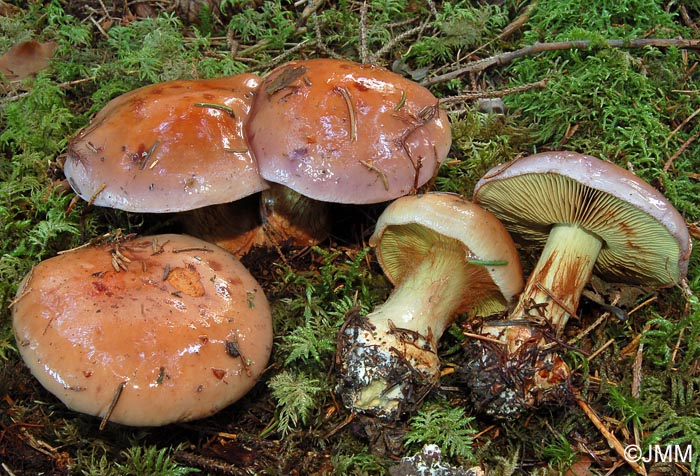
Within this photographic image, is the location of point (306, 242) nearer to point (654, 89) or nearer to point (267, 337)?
point (267, 337)

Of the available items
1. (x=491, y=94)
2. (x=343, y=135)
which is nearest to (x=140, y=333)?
(x=343, y=135)

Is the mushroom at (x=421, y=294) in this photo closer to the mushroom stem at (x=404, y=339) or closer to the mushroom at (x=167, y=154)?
the mushroom stem at (x=404, y=339)

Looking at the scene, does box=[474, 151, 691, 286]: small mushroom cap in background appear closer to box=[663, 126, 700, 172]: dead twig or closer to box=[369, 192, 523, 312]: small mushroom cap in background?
box=[369, 192, 523, 312]: small mushroom cap in background

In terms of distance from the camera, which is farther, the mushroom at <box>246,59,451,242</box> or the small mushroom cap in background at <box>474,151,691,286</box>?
the mushroom at <box>246,59,451,242</box>

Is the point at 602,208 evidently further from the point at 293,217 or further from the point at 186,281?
the point at 186,281

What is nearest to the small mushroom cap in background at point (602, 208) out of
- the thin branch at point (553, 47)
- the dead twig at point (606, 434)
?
the dead twig at point (606, 434)

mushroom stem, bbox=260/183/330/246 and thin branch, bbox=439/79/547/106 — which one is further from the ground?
thin branch, bbox=439/79/547/106

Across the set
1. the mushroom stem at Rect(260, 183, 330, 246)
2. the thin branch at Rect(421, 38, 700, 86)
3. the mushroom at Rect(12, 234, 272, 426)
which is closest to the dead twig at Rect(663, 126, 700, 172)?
the thin branch at Rect(421, 38, 700, 86)

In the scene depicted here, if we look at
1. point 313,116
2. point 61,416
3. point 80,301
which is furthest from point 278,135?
point 61,416
